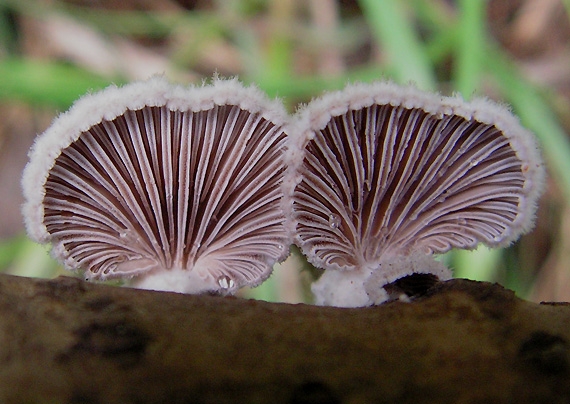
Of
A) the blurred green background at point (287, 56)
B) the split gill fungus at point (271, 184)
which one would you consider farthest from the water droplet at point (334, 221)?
the blurred green background at point (287, 56)

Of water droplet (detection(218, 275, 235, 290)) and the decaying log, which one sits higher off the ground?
water droplet (detection(218, 275, 235, 290))

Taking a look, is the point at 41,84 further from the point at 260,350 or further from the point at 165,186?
the point at 260,350

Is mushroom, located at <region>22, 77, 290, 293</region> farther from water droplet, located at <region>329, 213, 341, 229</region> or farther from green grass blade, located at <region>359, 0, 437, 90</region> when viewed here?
green grass blade, located at <region>359, 0, 437, 90</region>

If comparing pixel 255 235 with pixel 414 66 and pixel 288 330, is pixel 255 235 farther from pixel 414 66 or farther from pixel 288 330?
pixel 414 66

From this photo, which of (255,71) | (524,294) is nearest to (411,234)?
(524,294)

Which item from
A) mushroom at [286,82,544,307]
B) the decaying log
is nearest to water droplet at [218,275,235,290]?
mushroom at [286,82,544,307]
